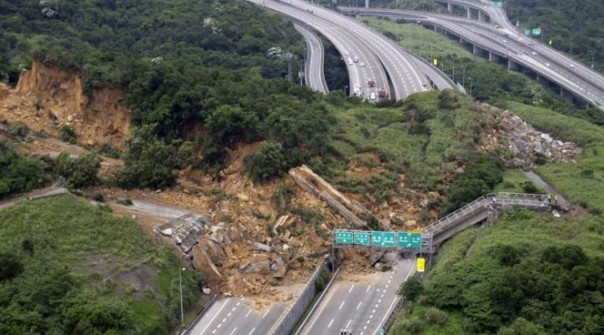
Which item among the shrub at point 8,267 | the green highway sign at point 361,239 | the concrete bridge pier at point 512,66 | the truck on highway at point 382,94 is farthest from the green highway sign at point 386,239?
the concrete bridge pier at point 512,66

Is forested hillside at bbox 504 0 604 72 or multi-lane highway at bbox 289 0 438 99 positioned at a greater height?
multi-lane highway at bbox 289 0 438 99

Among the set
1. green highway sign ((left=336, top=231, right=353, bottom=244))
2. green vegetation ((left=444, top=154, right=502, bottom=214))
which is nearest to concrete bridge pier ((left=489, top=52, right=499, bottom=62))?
green vegetation ((left=444, top=154, right=502, bottom=214))

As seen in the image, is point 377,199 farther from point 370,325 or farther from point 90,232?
point 90,232

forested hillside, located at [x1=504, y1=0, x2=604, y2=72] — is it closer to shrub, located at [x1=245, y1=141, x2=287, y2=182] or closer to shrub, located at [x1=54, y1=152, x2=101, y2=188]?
shrub, located at [x1=245, y1=141, x2=287, y2=182]

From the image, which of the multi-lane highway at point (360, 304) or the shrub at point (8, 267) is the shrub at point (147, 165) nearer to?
the multi-lane highway at point (360, 304)

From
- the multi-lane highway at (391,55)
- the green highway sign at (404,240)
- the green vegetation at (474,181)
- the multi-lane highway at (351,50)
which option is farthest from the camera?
the multi-lane highway at (351,50)

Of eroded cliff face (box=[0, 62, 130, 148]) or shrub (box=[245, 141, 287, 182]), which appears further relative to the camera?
eroded cliff face (box=[0, 62, 130, 148])

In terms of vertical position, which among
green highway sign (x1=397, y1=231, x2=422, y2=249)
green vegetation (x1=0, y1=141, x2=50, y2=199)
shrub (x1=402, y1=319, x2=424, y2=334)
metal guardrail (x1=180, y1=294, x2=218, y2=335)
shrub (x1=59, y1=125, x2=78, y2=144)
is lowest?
metal guardrail (x1=180, y1=294, x2=218, y2=335)
